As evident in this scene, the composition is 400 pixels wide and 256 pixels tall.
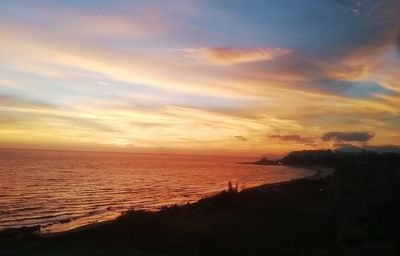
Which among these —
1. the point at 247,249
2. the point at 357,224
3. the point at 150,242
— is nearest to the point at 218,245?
the point at 247,249

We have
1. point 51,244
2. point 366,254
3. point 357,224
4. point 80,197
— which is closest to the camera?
point 366,254

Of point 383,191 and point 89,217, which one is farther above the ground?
point 383,191

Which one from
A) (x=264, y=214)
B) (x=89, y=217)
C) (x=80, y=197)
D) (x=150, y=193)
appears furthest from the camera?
(x=150, y=193)

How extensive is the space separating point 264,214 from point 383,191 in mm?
18720

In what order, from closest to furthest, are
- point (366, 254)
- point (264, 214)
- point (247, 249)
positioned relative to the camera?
point (366, 254)
point (247, 249)
point (264, 214)

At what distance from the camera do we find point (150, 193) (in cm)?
7656

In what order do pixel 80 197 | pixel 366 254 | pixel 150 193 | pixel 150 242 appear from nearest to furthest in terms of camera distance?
pixel 366 254 → pixel 150 242 → pixel 80 197 → pixel 150 193

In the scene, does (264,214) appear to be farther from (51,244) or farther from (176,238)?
(51,244)

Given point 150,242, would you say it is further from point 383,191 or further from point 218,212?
point 383,191

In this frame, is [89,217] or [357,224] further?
[89,217]

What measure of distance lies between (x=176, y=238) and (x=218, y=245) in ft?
10.6

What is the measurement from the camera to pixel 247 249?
25.3 metres

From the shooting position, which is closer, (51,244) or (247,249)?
(247,249)

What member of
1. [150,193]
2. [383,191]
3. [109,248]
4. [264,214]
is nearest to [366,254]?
[109,248]
